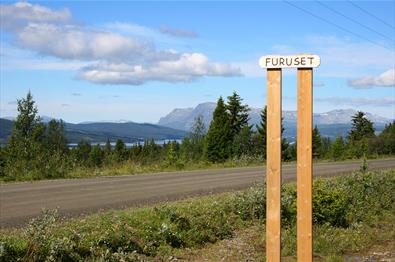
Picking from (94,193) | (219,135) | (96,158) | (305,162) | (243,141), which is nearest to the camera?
(305,162)

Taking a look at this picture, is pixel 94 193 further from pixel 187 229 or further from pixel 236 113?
pixel 236 113

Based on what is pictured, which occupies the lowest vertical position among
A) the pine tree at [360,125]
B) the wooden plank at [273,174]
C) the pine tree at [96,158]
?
the pine tree at [96,158]

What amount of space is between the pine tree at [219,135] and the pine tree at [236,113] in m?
4.71

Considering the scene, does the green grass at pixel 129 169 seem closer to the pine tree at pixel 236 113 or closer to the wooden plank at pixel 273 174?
the wooden plank at pixel 273 174

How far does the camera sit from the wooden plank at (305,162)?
5.79m

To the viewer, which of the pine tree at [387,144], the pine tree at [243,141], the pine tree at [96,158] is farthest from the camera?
the pine tree at [387,144]

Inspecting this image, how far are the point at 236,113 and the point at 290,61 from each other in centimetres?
7088

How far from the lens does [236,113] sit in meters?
76.4

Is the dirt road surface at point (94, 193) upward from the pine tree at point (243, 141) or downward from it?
downward

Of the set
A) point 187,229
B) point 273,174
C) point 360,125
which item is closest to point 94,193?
point 187,229

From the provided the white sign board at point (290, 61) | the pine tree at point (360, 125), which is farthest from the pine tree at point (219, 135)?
the white sign board at point (290, 61)

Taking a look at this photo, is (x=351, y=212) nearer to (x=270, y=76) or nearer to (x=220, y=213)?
(x=220, y=213)

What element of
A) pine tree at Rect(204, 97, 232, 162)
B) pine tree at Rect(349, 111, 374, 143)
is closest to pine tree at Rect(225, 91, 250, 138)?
pine tree at Rect(204, 97, 232, 162)

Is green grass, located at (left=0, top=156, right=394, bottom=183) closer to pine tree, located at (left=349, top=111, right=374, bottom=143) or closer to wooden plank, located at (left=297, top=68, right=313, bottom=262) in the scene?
wooden plank, located at (left=297, top=68, right=313, bottom=262)
